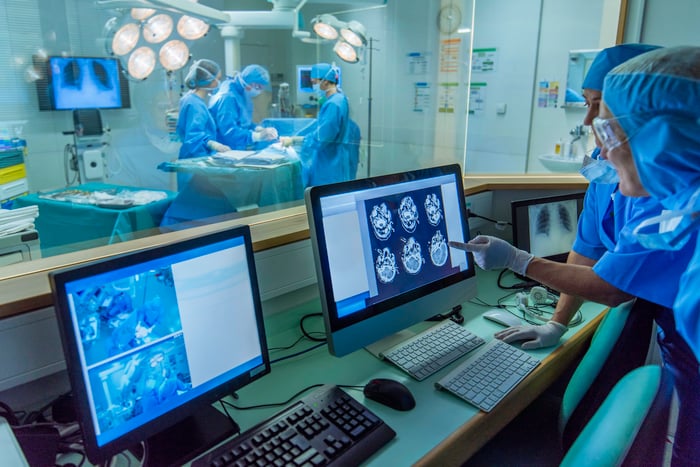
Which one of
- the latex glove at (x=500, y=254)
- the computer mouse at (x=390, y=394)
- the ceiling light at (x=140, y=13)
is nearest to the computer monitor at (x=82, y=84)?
the ceiling light at (x=140, y=13)

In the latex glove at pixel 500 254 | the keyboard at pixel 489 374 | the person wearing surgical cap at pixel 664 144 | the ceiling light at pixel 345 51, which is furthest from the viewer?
the ceiling light at pixel 345 51

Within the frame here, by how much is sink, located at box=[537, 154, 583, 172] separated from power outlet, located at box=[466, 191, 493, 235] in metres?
1.59

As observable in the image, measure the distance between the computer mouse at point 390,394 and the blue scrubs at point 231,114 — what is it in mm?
3068

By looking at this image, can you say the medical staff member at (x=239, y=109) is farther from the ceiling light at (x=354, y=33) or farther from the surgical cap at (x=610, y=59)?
the surgical cap at (x=610, y=59)

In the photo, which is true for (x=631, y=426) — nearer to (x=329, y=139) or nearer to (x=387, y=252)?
(x=387, y=252)

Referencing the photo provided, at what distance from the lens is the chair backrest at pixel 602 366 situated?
1.07 m

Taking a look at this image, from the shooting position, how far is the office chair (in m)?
0.63

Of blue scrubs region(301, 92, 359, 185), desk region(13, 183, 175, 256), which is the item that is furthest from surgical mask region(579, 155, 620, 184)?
blue scrubs region(301, 92, 359, 185)

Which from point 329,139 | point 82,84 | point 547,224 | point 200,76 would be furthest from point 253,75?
point 547,224

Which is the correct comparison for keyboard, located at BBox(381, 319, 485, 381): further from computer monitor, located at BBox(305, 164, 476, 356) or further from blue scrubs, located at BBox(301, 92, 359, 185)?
blue scrubs, located at BBox(301, 92, 359, 185)

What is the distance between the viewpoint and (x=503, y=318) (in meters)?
1.39

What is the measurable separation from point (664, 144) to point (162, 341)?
875mm

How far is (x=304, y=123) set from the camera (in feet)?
14.2

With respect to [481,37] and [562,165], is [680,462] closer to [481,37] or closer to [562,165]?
[562,165]
